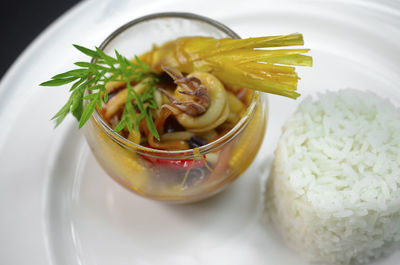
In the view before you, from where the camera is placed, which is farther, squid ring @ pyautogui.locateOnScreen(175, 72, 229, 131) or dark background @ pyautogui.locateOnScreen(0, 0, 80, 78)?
dark background @ pyautogui.locateOnScreen(0, 0, 80, 78)

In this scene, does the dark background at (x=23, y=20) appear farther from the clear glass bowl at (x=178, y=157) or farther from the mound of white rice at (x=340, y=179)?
the mound of white rice at (x=340, y=179)

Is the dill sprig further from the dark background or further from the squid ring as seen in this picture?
the dark background

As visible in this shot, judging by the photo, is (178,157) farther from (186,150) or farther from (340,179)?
(340,179)

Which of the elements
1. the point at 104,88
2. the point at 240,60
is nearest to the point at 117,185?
the point at 104,88

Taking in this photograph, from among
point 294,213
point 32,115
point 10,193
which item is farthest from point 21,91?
point 294,213

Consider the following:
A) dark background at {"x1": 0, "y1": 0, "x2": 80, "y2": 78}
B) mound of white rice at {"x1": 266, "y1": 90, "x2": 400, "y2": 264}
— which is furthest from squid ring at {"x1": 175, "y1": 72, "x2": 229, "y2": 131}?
dark background at {"x1": 0, "y1": 0, "x2": 80, "y2": 78}

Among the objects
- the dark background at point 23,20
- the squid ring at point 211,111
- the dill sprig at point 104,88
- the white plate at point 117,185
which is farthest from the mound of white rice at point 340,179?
the dark background at point 23,20

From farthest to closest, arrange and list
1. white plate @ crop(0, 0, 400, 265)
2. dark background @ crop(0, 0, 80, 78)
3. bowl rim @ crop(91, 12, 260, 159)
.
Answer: dark background @ crop(0, 0, 80, 78) < white plate @ crop(0, 0, 400, 265) < bowl rim @ crop(91, 12, 260, 159)
